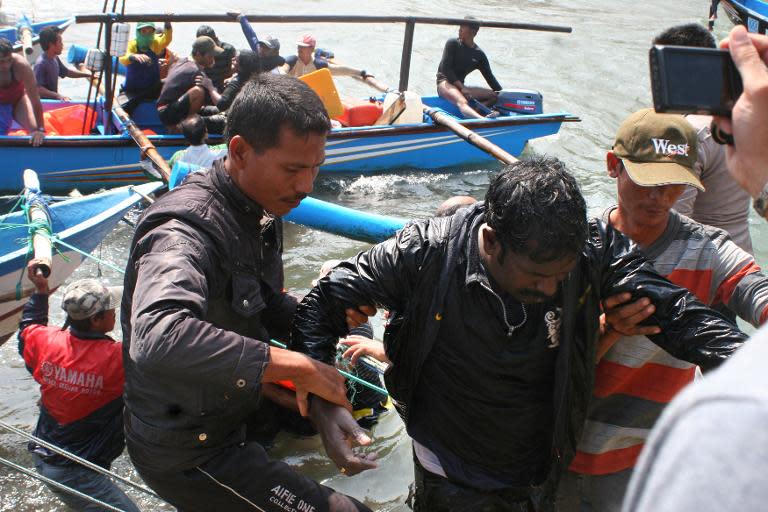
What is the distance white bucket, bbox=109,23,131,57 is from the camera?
838 centimetres

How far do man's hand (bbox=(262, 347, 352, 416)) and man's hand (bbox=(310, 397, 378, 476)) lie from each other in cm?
5

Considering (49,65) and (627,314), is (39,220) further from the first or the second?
(49,65)

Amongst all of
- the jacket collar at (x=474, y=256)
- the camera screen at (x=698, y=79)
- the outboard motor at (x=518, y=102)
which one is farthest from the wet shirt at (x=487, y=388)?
the outboard motor at (x=518, y=102)

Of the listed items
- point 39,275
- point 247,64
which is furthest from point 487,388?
point 247,64

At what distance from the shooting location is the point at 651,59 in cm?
160

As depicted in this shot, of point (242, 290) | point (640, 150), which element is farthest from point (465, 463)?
point (640, 150)

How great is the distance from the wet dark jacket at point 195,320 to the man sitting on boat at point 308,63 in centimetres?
823

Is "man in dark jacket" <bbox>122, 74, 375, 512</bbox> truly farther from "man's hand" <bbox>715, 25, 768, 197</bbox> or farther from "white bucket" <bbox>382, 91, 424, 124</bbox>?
"white bucket" <bbox>382, 91, 424, 124</bbox>

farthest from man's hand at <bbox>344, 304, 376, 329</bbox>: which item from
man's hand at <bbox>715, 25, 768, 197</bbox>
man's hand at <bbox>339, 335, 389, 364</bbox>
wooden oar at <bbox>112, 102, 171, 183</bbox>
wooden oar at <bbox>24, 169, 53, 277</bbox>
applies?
wooden oar at <bbox>112, 102, 171, 183</bbox>

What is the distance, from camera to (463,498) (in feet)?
8.68

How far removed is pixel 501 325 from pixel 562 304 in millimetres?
189

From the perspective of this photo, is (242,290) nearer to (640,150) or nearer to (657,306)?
(657,306)

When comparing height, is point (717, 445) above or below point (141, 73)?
above

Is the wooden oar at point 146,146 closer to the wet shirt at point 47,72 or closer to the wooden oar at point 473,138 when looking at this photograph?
the wet shirt at point 47,72
